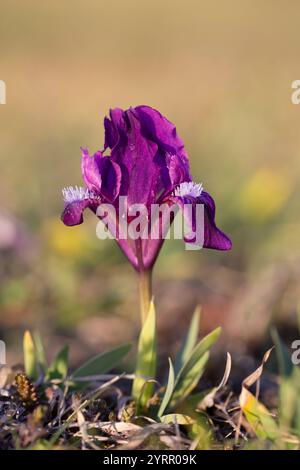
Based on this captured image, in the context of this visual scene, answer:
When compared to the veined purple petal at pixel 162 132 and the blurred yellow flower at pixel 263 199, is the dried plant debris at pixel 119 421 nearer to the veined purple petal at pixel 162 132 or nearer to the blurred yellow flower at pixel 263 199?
the veined purple petal at pixel 162 132

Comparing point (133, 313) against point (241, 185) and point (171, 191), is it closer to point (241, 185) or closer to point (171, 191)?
point (241, 185)

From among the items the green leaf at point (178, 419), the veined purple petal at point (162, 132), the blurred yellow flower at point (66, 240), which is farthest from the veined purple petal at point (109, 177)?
the blurred yellow flower at point (66, 240)

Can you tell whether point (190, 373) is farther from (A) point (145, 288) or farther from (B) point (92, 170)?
(B) point (92, 170)

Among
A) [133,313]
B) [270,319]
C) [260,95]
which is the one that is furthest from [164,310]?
[260,95]

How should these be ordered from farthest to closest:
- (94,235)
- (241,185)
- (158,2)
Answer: (158,2), (241,185), (94,235)

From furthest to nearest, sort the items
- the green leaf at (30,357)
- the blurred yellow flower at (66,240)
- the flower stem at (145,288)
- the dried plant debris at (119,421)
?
the blurred yellow flower at (66,240) → the green leaf at (30,357) → the flower stem at (145,288) → the dried plant debris at (119,421)

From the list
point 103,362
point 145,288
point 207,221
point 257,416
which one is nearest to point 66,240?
point 103,362
